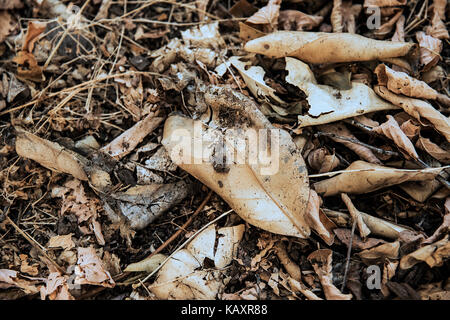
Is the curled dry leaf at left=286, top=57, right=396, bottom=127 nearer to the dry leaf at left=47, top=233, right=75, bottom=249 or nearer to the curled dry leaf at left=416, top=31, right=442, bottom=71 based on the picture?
the curled dry leaf at left=416, top=31, right=442, bottom=71

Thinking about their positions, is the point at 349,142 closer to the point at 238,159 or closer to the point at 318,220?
the point at 318,220

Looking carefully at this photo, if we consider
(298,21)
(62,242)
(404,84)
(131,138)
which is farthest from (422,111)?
(62,242)

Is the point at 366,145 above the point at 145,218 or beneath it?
above

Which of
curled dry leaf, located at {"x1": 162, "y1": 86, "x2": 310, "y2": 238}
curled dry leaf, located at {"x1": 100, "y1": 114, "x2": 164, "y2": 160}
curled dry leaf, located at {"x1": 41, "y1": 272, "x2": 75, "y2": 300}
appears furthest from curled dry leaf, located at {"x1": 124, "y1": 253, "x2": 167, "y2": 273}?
curled dry leaf, located at {"x1": 100, "y1": 114, "x2": 164, "y2": 160}

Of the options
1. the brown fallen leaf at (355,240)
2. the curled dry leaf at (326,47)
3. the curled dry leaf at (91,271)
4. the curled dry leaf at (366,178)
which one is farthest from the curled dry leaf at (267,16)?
the curled dry leaf at (91,271)

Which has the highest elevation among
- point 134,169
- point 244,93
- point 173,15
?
point 173,15

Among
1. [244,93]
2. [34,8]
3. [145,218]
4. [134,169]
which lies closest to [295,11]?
[244,93]
